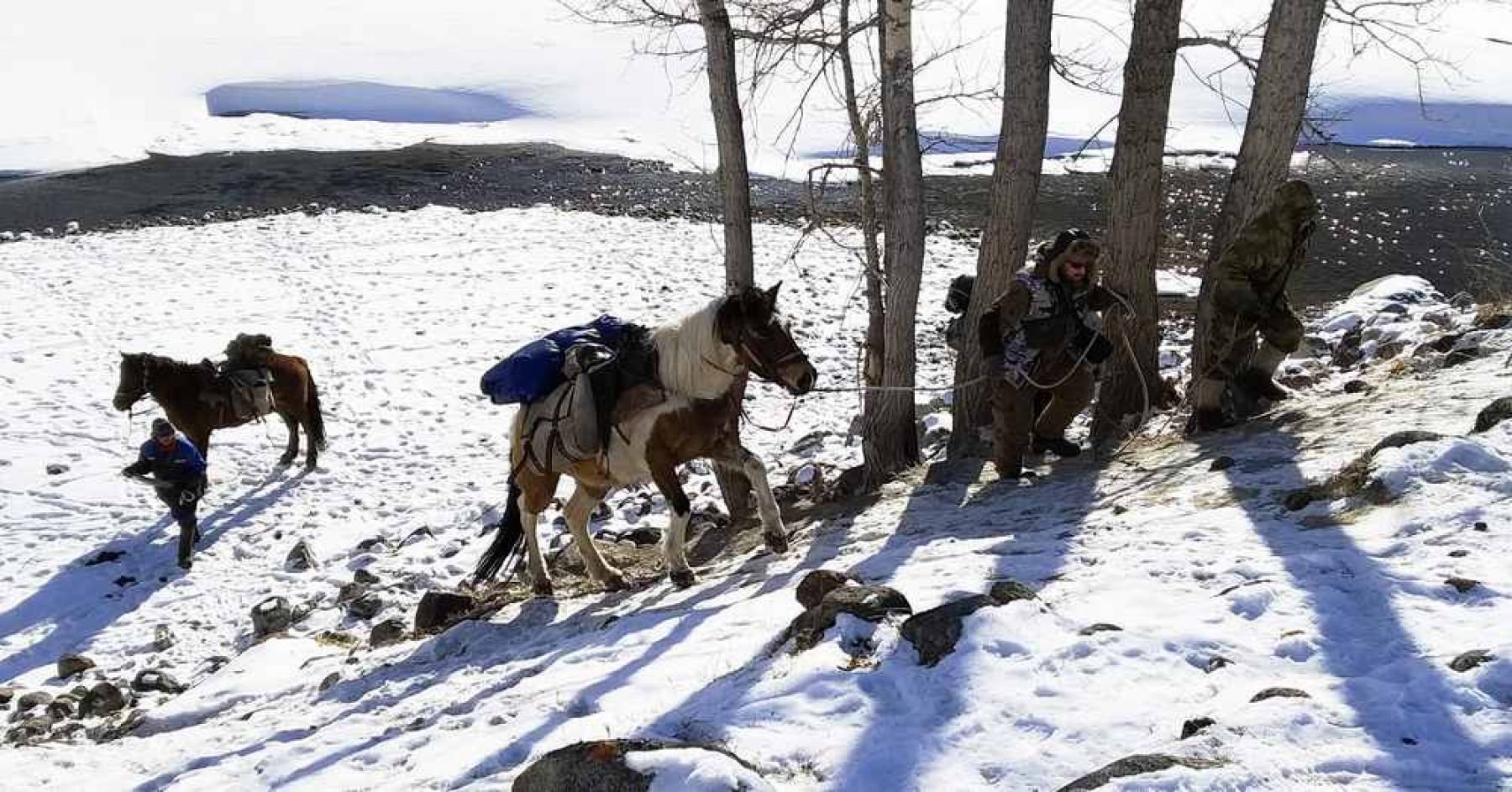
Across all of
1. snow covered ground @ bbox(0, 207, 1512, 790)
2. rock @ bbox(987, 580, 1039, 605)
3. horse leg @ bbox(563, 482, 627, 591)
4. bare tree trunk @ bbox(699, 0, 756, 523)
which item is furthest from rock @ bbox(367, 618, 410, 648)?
rock @ bbox(987, 580, 1039, 605)

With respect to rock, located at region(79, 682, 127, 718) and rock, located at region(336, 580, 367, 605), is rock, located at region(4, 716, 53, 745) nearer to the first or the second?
rock, located at region(79, 682, 127, 718)

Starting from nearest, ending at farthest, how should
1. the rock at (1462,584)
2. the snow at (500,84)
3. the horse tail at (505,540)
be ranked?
the rock at (1462,584) < the horse tail at (505,540) < the snow at (500,84)

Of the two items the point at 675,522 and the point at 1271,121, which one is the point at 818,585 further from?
the point at 1271,121

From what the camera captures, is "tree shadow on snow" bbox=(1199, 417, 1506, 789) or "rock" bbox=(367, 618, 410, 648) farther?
"rock" bbox=(367, 618, 410, 648)

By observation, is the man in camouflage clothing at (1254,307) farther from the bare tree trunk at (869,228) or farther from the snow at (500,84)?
the snow at (500,84)

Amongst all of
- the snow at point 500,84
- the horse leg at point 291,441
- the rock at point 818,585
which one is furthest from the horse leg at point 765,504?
the snow at point 500,84

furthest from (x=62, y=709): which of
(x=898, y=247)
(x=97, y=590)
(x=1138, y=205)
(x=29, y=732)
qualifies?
(x=1138, y=205)

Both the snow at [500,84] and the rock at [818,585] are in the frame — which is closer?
the rock at [818,585]

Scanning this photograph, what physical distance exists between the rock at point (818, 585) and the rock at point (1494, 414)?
131 inches

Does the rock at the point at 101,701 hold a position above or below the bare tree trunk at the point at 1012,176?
below

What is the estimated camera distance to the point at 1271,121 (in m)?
8.18

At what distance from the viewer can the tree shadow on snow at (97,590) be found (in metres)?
8.87

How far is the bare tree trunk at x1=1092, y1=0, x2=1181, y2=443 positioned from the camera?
330 inches

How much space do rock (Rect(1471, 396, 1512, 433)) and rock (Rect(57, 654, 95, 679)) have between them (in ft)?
29.6
